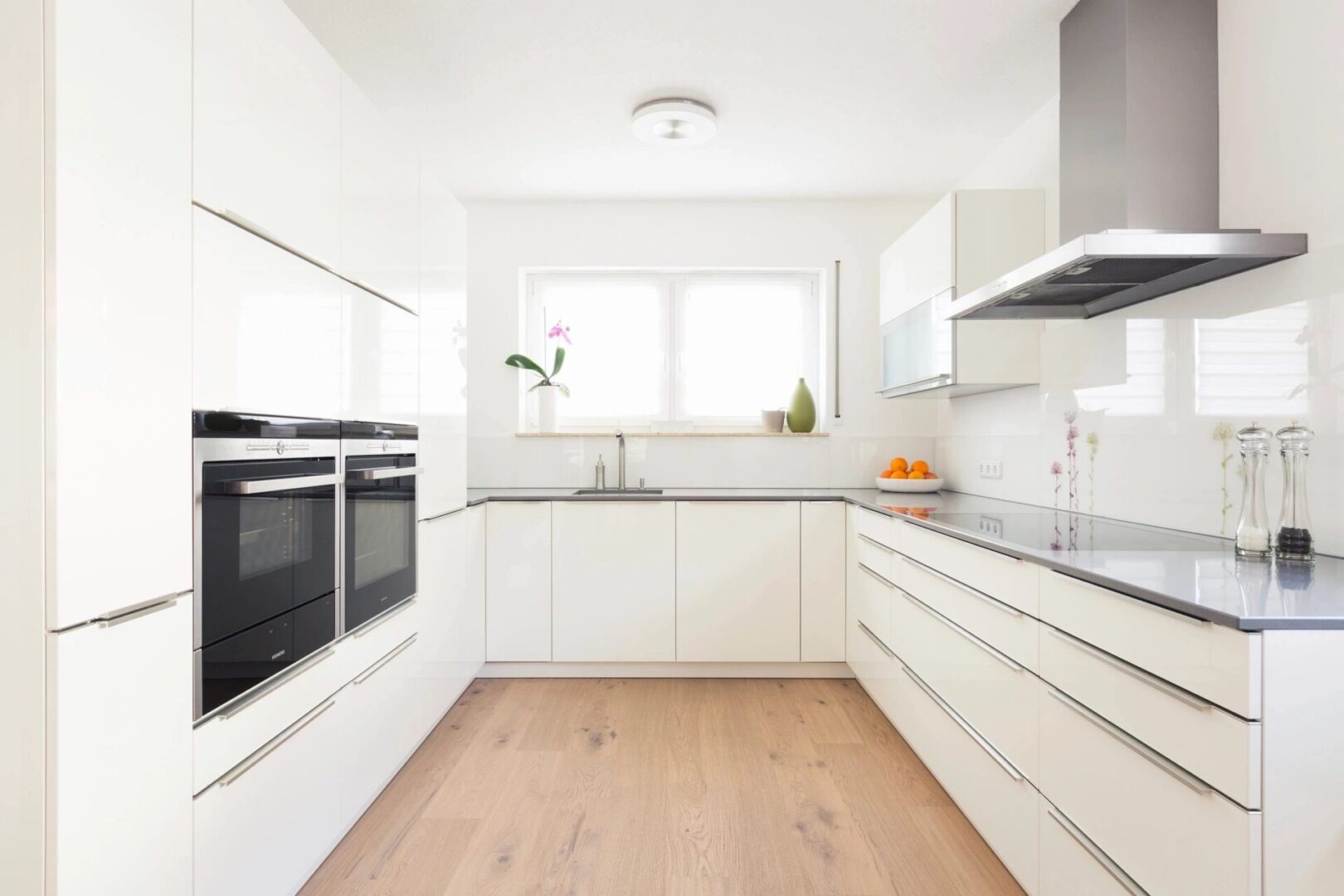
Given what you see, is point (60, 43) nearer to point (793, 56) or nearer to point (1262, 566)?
point (793, 56)

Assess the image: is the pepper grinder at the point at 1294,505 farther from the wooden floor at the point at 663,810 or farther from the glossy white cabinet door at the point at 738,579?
the glossy white cabinet door at the point at 738,579

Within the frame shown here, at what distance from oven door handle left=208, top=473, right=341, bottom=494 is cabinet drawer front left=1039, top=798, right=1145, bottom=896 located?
1.86 metres

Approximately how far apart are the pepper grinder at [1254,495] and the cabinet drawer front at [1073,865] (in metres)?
0.71

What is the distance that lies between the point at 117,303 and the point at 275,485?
55cm

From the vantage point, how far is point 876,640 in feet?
9.95

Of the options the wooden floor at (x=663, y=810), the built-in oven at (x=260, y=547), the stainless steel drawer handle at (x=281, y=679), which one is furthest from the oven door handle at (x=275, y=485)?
the wooden floor at (x=663, y=810)

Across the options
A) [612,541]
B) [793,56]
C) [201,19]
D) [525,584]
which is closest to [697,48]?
[793,56]

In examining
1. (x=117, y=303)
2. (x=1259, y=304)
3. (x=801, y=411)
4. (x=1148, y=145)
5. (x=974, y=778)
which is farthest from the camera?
(x=801, y=411)

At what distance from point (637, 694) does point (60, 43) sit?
2914 mm

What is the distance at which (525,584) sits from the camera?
3.48 meters

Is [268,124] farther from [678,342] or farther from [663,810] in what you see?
[678,342]

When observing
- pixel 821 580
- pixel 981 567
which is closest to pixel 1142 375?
pixel 981 567

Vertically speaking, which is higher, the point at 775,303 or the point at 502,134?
the point at 502,134

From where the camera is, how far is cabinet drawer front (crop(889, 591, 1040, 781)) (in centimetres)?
177
